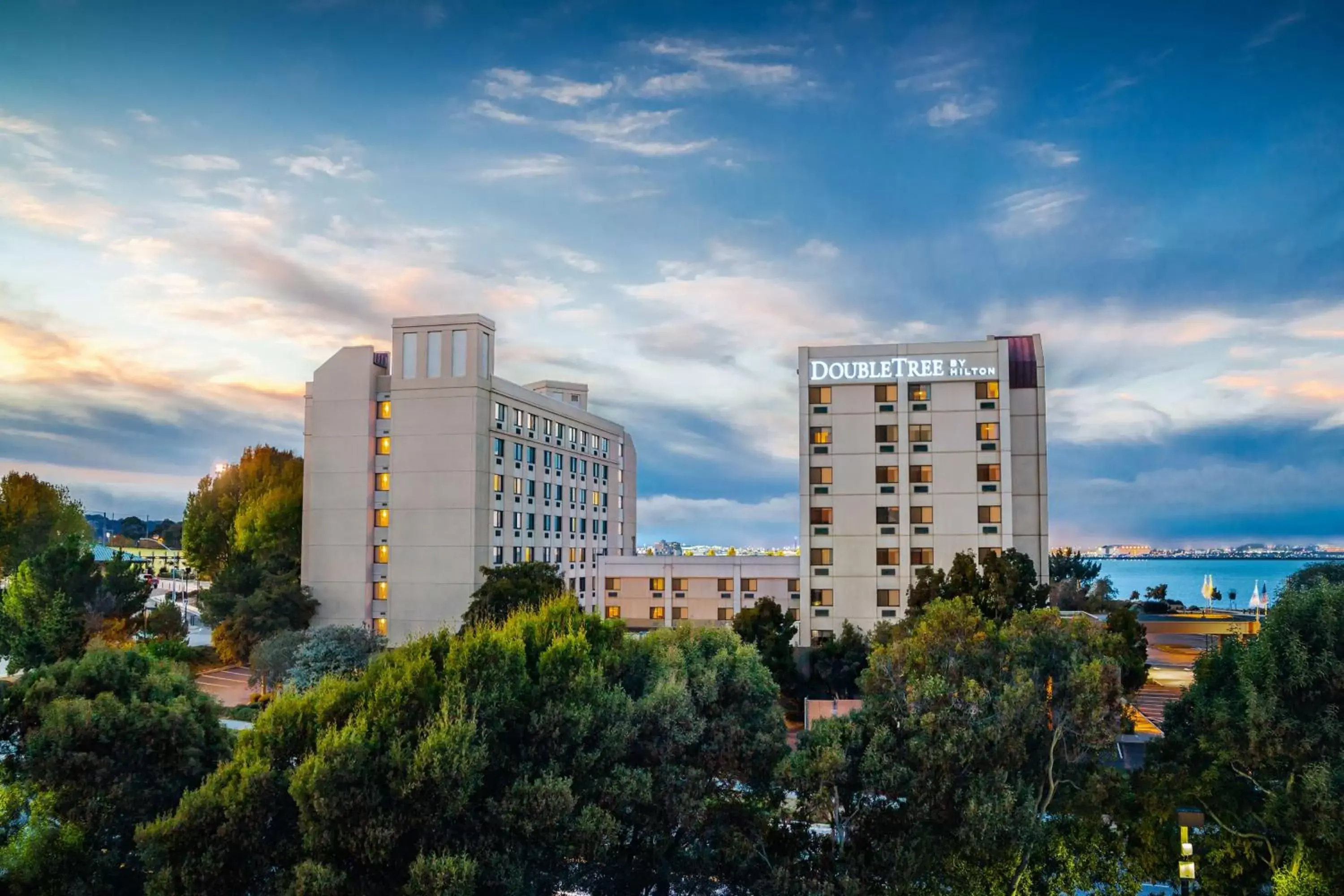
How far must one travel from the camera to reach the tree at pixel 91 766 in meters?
23.0

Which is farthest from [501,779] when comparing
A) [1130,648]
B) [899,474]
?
[899,474]

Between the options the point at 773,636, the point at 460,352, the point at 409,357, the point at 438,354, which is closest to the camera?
the point at 773,636

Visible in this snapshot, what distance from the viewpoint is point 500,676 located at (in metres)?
25.1

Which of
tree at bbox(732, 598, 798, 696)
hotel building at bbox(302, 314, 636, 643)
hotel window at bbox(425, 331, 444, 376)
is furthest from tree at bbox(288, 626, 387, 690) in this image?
tree at bbox(732, 598, 798, 696)

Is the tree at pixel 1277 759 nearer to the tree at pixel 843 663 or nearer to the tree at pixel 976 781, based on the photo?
the tree at pixel 976 781

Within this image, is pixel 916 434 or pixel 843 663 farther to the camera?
pixel 916 434

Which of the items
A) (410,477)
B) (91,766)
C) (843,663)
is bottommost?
(843,663)

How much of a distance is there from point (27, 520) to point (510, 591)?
66105 millimetres

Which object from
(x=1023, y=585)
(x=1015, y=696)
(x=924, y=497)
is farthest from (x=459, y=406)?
(x=1015, y=696)

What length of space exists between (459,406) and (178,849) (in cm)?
4661

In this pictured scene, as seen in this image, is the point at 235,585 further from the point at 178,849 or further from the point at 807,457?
the point at 178,849

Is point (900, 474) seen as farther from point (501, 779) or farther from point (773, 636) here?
point (501, 779)

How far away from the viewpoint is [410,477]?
67.4 metres

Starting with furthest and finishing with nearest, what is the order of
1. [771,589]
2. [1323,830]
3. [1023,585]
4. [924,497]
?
1. [771,589]
2. [924,497]
3. [1023,585]
4. [1323,830]
